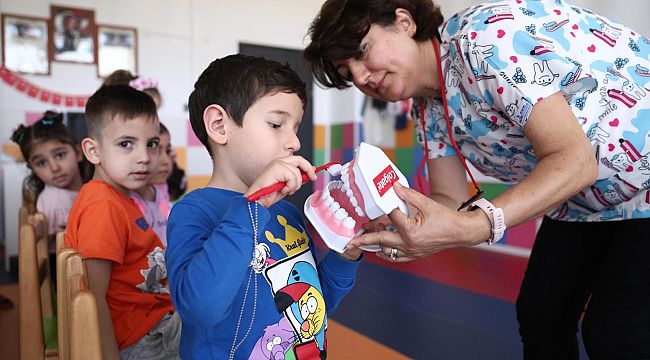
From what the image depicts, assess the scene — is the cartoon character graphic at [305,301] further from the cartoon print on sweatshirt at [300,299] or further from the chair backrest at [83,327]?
the chair backrest at [83,327]

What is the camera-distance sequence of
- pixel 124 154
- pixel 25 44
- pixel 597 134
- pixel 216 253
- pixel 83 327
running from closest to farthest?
pixel 83 327
pixel 216 253
pixel 597 134
pixel 124 154
pixel 25 44

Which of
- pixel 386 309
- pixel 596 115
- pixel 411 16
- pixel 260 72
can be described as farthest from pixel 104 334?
pixel 386 309

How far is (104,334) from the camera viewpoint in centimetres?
99

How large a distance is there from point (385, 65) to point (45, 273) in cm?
111

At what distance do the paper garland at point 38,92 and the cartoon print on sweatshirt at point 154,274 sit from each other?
304 cm

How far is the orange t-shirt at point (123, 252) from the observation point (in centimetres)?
114

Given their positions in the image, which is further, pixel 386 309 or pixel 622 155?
pixel 386 309

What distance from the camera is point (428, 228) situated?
0.92 metres

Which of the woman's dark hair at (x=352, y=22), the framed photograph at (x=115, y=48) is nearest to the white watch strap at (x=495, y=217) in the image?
the woman's dark hair at (x=352, y=22)

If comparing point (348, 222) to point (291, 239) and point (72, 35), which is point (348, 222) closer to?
point (291, 239)

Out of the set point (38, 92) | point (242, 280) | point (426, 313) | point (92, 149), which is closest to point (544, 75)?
point (242, 280)

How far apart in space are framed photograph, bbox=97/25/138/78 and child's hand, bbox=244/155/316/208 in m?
3.99

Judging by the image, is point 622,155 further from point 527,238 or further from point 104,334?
point 527,238

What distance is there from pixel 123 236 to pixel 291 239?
48 centimetres
